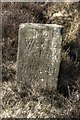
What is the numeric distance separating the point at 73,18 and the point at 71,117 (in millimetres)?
3154

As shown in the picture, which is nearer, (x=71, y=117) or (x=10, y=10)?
(x=71, y=117)

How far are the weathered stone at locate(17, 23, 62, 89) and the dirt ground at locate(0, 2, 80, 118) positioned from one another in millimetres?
163

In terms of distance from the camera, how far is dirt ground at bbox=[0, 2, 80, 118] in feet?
14.8

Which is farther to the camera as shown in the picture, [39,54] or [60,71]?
[60,71]

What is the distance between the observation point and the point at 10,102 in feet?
15.6

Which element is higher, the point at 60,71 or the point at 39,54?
the point at 39,54

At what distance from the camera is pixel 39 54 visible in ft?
15.8

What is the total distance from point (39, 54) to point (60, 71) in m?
0.68

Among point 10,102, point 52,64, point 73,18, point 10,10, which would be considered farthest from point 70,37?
point 10,102

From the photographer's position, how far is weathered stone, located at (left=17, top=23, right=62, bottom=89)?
4691mm

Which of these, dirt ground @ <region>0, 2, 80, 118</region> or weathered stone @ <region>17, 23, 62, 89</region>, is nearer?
dirt ground @ <region>0, 2, 80, 118</region>

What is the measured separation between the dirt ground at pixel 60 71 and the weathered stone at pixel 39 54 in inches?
6.4

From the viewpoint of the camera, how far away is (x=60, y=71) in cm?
534

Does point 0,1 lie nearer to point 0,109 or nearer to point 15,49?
point 15,49
